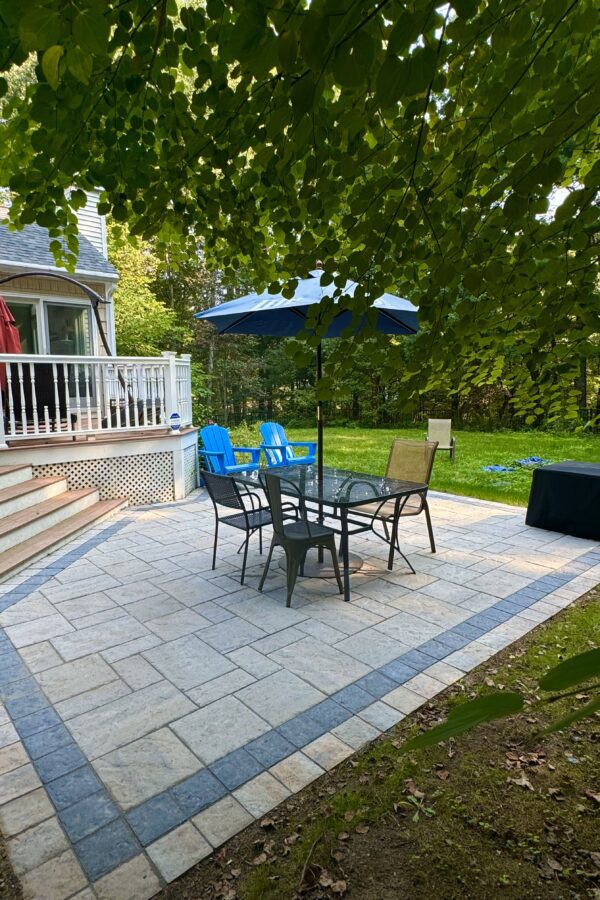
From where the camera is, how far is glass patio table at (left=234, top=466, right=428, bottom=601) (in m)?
4.13

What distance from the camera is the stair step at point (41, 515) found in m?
5.12

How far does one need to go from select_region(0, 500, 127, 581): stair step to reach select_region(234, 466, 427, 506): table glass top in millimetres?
2142

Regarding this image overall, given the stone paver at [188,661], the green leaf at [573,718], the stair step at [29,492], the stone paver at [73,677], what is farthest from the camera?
the stair step at [29,492]

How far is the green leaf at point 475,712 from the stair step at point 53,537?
4.87 metres

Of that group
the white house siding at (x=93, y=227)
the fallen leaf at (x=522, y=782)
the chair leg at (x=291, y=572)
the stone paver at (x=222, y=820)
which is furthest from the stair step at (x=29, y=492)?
the white house siding at (x=93, y=227)

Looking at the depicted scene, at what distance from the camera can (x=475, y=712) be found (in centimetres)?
58

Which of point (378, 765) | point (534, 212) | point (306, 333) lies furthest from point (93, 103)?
point (378, 765)

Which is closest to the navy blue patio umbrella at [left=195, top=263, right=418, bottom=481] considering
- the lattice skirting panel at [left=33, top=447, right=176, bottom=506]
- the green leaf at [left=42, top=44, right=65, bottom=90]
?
the lattice skirting panel at [left=33, top=447, right=176, bottom=506]

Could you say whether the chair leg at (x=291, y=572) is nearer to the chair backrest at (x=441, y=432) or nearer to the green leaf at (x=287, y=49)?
the green leaf at (x=287, y=49)

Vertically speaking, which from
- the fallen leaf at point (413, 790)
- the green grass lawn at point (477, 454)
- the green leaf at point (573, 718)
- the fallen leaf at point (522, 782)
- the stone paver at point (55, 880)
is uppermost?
the green leaf at point (573, 718)

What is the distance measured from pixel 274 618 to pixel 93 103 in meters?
3.19

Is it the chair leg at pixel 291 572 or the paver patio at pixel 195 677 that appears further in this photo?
the chair leg at pixel 291 572

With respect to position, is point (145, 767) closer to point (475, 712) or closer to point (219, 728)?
point (219, 728)

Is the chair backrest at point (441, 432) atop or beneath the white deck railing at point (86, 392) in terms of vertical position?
beneath
